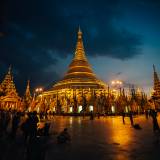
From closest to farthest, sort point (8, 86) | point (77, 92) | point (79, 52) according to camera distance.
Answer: point (8, 86)
point (77, 92)
point (79, 52)

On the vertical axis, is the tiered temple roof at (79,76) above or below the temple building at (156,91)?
above

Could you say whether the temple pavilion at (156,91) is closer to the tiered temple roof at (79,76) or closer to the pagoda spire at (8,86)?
the tiered temple roof at (79,76)

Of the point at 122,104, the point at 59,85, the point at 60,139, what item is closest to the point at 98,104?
the point at 122,104

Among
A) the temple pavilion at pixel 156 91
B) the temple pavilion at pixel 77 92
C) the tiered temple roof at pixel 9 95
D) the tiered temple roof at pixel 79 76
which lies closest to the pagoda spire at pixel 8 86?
the tiered temple roof at pixel 9 95

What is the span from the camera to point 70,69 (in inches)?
3607

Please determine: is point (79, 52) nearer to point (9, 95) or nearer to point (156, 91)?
point (156, 91)

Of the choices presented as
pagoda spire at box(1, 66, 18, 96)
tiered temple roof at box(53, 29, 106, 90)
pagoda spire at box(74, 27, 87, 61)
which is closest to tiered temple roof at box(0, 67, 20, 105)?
pagoda spire at box(1, 66, 18, 96)

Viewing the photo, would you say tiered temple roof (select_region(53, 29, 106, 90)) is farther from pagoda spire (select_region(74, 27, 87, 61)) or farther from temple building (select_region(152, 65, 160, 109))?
temple building (select_region(152, 65, 160, 109))

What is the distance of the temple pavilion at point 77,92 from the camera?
209 feet

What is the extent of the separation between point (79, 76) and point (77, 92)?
1349cm

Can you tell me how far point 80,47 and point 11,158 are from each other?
90670mm

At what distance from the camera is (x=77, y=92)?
7188cm

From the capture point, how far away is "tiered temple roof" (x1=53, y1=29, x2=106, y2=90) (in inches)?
3089

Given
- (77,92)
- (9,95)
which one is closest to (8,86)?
(9,95)
